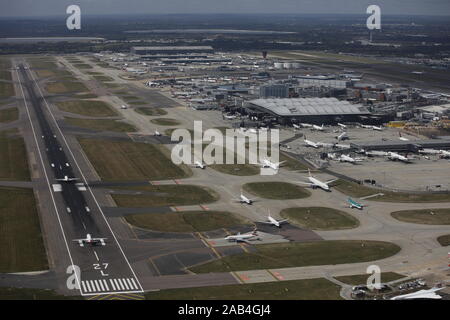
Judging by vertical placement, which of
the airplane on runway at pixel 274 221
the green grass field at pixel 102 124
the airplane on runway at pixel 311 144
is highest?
the green grass field at pixel 102 124

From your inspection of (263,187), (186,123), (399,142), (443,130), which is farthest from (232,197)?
(443,130)

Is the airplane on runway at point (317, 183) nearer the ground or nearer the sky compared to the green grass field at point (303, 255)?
nearer the sky

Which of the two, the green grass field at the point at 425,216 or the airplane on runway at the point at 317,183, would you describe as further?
the airplane on runway at the point at 317,183

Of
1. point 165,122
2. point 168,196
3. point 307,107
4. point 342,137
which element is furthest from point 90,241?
point 307,107

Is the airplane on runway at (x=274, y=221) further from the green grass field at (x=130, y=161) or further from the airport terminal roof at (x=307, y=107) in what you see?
the airport terminal roof at (x=307, y=107)

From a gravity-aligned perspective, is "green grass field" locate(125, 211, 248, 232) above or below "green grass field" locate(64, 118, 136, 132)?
below

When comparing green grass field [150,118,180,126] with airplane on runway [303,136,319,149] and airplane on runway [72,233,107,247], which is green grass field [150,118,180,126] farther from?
airplane on runway [72,233,107,247]

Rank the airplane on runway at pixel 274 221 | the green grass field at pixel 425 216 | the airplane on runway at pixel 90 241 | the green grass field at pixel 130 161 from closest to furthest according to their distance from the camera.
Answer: the airplane on runway at pixel 90 241
the airplane on runway at pixel 274 221
the green grass field at pixel 425 216
the green grass field at pixel 130 161

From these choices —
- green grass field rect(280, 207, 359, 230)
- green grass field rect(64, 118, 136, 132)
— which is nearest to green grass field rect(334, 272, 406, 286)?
green grass field rect(280, 207, 359, 230)

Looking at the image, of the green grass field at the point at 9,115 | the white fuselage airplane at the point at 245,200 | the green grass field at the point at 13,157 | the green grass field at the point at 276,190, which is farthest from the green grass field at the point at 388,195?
the green grass field at the point at 9,115
